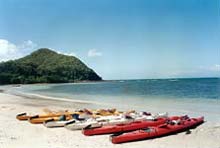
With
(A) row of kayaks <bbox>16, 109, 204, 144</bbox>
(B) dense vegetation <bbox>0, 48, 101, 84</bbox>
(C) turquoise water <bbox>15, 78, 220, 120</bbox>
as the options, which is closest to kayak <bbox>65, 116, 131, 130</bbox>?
(A) row of kayaks <bbox>16, 109, 204, 144</bbox>

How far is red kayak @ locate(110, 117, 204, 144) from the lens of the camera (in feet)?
14.8

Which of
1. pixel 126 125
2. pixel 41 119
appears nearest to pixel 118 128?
pixel 126 125

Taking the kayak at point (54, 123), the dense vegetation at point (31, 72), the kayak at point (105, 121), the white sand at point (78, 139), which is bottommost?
the white sand at point (78, 139)

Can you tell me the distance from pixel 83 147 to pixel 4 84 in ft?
110

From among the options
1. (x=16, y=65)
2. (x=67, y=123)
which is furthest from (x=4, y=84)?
(x=67, y=123)

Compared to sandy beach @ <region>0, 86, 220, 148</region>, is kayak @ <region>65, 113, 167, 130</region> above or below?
above

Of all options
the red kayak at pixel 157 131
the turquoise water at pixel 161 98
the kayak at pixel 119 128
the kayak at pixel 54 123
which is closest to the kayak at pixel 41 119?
the kayak at pixel 54 123

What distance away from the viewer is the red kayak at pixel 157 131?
14.8 feet

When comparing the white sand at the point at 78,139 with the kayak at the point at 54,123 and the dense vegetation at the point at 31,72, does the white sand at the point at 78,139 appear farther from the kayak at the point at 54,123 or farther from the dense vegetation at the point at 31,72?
the dense vegetation at the point at 31,72

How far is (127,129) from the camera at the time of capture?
522 centimetres

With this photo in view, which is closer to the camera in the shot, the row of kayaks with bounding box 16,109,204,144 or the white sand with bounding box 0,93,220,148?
the white sand with bounding box 0,93,220,148

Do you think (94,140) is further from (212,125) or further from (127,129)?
(212,125)

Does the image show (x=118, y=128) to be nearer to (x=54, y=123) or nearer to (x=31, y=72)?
(x=54, y=123)

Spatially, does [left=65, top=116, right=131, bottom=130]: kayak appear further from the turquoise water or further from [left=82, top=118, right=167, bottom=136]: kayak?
the turquoise water
